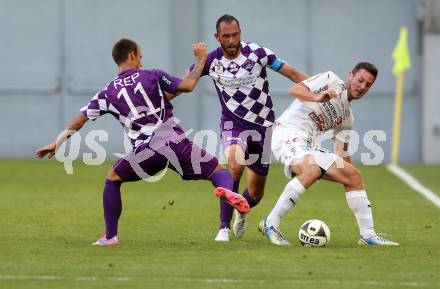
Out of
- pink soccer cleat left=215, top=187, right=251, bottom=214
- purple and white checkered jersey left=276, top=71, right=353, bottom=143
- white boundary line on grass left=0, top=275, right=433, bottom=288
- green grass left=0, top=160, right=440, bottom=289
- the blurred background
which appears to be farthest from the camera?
the blurred background

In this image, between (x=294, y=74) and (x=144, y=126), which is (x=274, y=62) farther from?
(x=144, y=126)

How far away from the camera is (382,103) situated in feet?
80.2

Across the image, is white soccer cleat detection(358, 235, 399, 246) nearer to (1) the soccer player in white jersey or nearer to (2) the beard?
(1) the soccer player in white jersey

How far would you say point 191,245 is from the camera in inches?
429

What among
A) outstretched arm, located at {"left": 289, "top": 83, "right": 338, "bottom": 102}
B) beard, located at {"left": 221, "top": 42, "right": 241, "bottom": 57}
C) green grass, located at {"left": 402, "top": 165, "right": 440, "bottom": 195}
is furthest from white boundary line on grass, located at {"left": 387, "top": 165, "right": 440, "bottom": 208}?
outstretched arm, located at {"left": 289, "top": 83, "right": 338, "bottom": 102}

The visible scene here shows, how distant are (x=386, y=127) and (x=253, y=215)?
1050cm

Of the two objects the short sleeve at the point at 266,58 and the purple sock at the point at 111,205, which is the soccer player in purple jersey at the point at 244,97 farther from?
the purple sock at the point at 111,205

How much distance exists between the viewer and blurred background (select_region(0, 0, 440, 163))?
2422 centimetres

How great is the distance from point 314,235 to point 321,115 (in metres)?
1.13

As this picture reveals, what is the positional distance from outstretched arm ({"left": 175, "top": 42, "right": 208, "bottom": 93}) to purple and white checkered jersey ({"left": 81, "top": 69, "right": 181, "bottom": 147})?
0.23 feet

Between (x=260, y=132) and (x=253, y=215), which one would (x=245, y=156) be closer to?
(x=260, y=132)

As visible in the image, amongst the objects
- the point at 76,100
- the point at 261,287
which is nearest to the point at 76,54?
the point at 76,100

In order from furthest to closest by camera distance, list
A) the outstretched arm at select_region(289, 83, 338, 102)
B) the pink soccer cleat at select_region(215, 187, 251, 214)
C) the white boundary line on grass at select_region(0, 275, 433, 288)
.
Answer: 1. the outstretched arm at select_region(289, 83, 338, 102)
2. the pink soccer cleat at select_region(215, 187, 251, 214)
3. the white boundary line on grass at select_region(0, 275, 433, 288)

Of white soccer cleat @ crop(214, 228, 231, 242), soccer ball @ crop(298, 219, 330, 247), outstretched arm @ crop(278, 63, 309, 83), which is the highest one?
outstretched arm @ crop(278, 63, 309, 83)
